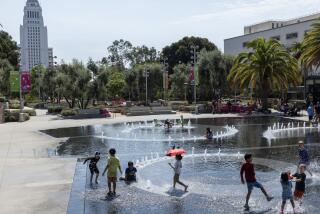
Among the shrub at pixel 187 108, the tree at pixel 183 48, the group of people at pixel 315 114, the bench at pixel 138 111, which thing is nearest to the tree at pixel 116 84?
the shrub at pixel 187 108

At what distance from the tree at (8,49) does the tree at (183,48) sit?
34.3 metres

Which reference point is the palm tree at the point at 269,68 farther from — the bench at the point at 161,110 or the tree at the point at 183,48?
the tree at the point at 183,48

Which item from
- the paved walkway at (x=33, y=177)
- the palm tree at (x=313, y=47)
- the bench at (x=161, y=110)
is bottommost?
the paved walkway at (x=33, y=177)

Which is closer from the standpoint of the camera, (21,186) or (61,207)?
(61,207)

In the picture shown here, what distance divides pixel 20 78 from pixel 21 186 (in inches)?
1400

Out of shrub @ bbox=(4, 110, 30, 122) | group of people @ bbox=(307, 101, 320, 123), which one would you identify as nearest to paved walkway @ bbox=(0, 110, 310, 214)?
shrub @ bbox=(4, 110, 30, 122)

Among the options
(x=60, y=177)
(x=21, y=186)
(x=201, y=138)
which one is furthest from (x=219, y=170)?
(x=201, y=138)

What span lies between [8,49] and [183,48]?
125ft

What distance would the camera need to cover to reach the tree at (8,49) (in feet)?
295

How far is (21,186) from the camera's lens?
1578 centimetres

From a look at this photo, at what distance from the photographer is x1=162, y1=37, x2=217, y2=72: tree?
10512 cm

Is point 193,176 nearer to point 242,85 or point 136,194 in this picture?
point 136,194

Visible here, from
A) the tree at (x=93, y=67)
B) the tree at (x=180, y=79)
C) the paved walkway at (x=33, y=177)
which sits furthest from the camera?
the tree at (x=180, y=79)

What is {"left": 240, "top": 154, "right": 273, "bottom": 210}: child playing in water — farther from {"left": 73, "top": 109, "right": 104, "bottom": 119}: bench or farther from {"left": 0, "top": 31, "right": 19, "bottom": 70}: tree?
{"left": 0, "top": 31, "right": 19, "bottom": 70}: tree
